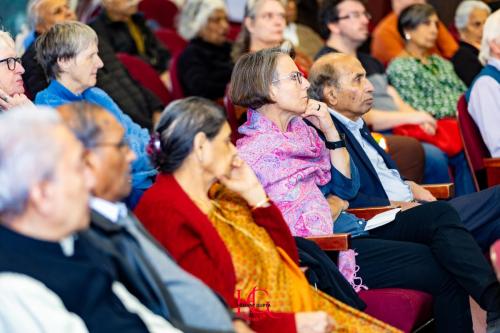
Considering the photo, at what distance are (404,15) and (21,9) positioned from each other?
2371 millimetres

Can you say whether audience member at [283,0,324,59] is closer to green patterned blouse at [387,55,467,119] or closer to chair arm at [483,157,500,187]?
green patterned blouse at [387,55,467,119]

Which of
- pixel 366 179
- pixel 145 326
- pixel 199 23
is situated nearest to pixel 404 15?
pixel 199 23

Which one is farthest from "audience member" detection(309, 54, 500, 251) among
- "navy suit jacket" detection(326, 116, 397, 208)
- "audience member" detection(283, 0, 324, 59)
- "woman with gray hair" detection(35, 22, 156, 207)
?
"audience member" detection(283, 0, 324, 59)

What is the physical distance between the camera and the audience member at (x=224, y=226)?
2.54 meters

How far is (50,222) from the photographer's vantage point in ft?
6.75

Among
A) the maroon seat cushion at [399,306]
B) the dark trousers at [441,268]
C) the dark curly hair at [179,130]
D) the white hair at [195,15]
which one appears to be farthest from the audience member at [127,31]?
the dark curly hair at [179,130]

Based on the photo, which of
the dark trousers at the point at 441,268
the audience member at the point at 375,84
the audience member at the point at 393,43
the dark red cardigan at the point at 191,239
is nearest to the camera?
the dark red cardigan at the point at 191,239

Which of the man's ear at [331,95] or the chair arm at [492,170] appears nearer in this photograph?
the man's ear at [331,95]

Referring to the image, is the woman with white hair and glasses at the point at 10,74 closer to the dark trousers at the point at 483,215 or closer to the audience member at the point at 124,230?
the audience member at the point at 124,230

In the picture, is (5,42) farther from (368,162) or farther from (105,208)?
(368,162)

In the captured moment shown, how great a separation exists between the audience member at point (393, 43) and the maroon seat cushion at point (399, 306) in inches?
106

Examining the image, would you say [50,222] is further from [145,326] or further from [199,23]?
[199,23]

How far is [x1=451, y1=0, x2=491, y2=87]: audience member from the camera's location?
5680 millimetres

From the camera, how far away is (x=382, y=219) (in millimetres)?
3510
